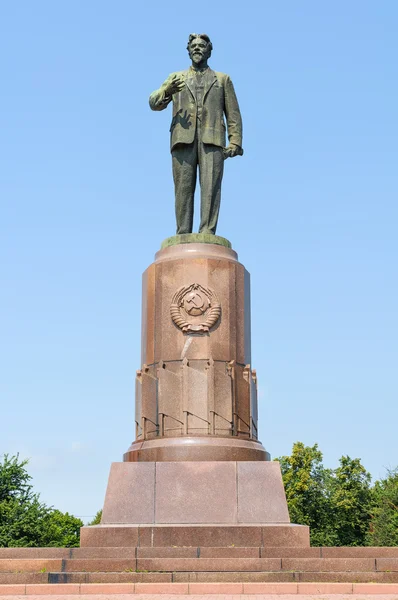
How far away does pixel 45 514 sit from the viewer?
1267 inches

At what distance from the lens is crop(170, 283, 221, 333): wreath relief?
55.4 ft

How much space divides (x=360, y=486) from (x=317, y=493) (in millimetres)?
3130

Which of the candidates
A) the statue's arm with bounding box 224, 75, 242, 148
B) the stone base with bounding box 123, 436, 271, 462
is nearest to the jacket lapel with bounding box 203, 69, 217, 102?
the statue's arm with bounding box 224, 75, 242, 148

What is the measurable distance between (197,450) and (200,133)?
22.6 ft

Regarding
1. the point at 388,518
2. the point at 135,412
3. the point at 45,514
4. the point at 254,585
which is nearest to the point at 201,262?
the point at 135,412

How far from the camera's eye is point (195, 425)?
1627 cm

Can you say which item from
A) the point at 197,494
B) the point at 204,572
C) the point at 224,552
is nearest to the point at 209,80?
the point at 197,494

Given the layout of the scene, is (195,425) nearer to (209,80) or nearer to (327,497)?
(209,80)

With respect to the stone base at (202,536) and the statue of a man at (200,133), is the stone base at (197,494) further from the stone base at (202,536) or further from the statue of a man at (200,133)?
the statue of a man at (200,133)

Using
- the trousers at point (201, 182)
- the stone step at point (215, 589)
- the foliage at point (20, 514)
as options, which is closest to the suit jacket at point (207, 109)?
the trousers at point (201, 182)

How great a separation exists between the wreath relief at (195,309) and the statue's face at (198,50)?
5057 millimetres

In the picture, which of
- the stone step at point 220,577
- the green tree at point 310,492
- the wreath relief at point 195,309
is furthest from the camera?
the green tree at point 310,492

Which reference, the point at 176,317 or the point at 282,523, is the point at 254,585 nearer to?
the point at 282,523

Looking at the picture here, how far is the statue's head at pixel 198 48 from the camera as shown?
18438 millimetres
